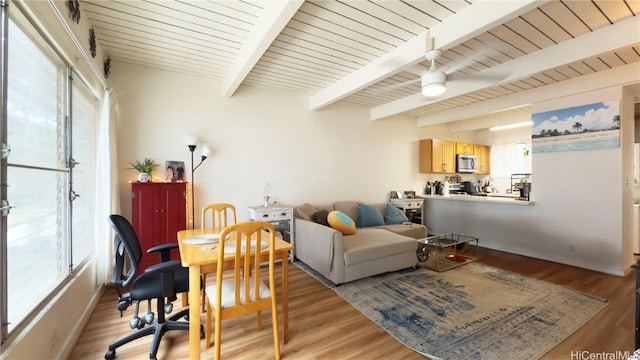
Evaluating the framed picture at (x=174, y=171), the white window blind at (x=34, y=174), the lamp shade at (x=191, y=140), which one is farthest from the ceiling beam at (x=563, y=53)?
the white window blind at (x=34, y=174)

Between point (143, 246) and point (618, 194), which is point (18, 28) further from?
point (618, 194)

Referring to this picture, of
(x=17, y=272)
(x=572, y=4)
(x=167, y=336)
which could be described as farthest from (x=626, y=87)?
→ (x=17, y=272)

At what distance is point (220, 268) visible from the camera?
1.69 meters

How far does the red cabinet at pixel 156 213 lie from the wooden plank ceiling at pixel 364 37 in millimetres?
1522

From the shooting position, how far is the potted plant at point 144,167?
10.3 feet

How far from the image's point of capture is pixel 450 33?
225 centimetres

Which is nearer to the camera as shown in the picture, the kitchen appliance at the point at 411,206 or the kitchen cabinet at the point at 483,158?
the kitchen appliance at the point at 411,206

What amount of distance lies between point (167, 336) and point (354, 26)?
3143mm

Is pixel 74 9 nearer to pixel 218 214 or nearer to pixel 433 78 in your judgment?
pixel 218 214

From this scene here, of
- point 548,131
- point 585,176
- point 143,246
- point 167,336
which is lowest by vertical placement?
point 167,336

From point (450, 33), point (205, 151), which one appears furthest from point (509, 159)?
point (205, 151)

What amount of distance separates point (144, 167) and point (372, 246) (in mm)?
2959

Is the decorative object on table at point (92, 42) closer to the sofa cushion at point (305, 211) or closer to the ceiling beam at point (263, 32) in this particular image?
the ceiling beam at point (263, 32)

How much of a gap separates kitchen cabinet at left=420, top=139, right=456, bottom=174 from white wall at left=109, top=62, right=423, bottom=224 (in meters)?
0.44
